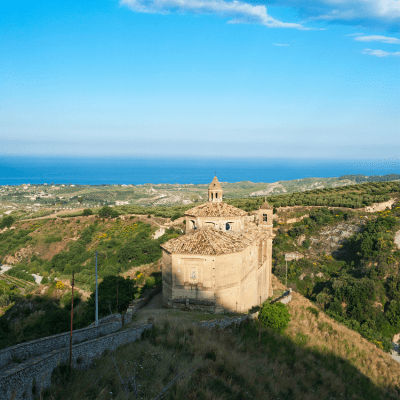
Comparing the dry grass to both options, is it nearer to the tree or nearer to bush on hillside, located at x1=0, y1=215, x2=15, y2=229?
A: the tree

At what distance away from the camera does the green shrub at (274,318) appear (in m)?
20.6

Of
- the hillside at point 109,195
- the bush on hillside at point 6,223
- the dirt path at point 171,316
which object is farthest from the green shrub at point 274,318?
the hillside at point 109,195

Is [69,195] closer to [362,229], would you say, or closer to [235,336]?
[362,229]

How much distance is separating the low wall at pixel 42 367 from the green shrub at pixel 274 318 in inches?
423

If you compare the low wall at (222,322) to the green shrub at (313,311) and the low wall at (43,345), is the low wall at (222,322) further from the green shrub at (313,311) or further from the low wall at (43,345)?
the green shrub at (313,311)

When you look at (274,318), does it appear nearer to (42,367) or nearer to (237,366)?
(237,366)

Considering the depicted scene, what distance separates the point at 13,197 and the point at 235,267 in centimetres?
12809

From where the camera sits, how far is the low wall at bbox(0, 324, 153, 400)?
8.51 metres

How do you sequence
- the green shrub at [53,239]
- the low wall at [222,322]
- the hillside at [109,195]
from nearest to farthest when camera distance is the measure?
the low wall at [222,322]
the green shrub at [53,239]
the hillside at [109,195]

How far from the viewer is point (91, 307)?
75.2ft

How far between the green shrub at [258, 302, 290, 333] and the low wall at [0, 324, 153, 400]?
10.7m

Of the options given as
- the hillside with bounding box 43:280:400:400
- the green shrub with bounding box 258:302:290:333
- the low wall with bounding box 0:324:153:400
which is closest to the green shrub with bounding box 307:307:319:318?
the hillside with bounding box 43:280:400:400

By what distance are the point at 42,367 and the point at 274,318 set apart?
48.7 ft

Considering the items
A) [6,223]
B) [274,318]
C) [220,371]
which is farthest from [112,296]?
[6,223]
